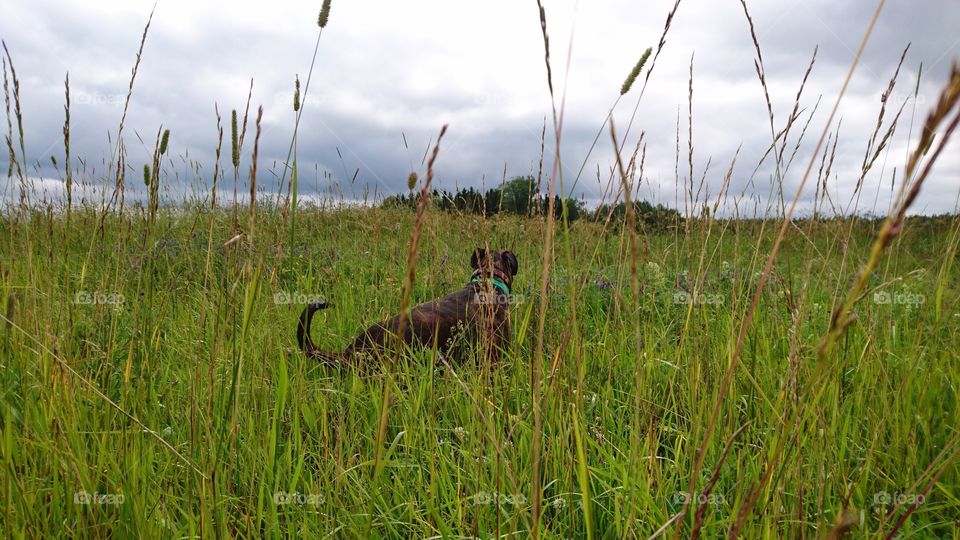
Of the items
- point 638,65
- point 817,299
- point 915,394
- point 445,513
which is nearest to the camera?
point 638,65

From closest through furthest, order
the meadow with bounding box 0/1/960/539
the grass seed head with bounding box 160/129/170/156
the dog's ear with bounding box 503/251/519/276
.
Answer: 1. the meadow with bounding box 0/1/960/539
2. the grass seed head with bounding box 160/129/170/156
3. the dog's ear with bounding box 503/251/519/276

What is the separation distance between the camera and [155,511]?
4.64 ft

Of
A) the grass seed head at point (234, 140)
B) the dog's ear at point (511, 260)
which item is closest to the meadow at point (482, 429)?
the grass seed head at point (234, 140)

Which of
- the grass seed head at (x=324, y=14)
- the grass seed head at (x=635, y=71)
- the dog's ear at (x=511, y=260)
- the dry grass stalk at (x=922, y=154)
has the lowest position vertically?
the dog's ear at (x=511, y=260)

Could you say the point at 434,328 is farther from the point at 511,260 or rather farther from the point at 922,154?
the point at 922,154

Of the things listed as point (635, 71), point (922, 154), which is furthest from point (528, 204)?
point (922, 154)

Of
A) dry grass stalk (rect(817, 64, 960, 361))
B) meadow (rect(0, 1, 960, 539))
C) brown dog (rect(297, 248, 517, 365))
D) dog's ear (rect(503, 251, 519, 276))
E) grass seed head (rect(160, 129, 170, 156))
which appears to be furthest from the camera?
dog's ear (rect(503, 251, 519, 276))

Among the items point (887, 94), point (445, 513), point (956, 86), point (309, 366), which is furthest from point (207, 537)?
point (887, 94)

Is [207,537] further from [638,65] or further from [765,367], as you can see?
[765,367]

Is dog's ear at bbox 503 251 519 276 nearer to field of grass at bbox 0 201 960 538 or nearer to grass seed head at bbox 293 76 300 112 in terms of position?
field of grass at bbox 0 201 960 538

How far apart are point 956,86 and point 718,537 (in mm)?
1403

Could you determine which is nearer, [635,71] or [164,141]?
[635,71]

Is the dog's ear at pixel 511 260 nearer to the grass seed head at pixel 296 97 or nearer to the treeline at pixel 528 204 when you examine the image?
the treeline at pixel 528 204

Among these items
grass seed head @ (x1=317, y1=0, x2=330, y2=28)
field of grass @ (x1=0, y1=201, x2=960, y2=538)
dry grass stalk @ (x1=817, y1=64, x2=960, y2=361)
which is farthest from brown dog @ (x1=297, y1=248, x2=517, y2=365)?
dry grass stalk @ (x1=817, y1=64, x2=960, y2=361)
